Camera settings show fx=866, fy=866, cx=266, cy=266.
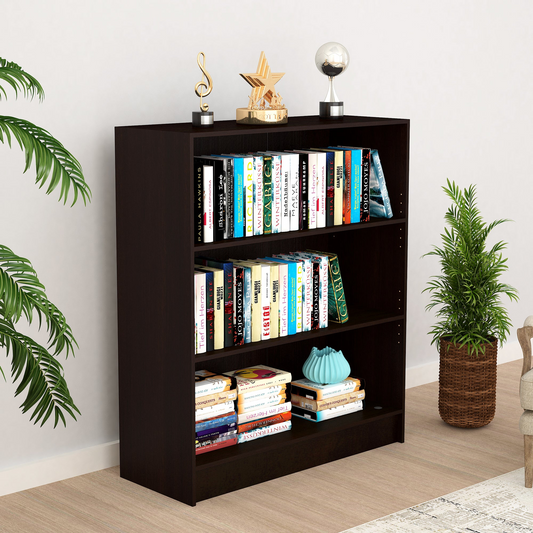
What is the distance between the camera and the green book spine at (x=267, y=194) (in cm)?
319

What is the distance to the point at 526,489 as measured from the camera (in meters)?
3.19

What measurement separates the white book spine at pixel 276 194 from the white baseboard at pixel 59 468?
1.11 m

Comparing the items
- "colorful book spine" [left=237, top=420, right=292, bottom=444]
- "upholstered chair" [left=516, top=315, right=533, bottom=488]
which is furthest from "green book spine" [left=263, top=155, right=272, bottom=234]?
"upholstered chair" [left=516, top=315, right=533, bottom=488]

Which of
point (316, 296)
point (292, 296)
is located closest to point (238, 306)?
point (292, 296)

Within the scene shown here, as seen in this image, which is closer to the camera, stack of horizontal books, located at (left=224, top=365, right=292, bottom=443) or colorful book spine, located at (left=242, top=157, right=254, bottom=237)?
colorful book spine, located at (left=242, top=157, right=254, bottom=237)

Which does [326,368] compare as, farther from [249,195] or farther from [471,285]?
[249,195]

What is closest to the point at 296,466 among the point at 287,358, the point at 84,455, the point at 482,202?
the point at 287,358

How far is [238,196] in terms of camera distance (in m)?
3.12

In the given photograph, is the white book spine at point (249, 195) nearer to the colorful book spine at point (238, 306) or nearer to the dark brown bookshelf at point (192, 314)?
the dark brown bookshelf at point (192, 314)

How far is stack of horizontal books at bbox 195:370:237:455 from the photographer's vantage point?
3178 millimetres

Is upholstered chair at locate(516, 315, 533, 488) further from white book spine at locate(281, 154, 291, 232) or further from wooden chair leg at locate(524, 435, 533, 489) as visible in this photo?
white book spine at locate(281, 154, 291, 232)

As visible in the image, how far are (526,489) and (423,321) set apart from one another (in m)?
1.48

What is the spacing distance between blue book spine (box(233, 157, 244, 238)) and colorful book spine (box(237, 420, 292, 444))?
2.56 ft

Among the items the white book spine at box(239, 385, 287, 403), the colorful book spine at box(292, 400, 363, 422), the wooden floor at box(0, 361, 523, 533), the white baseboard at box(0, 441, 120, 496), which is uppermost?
the white book spine at box(239, 385, 287, 403)
